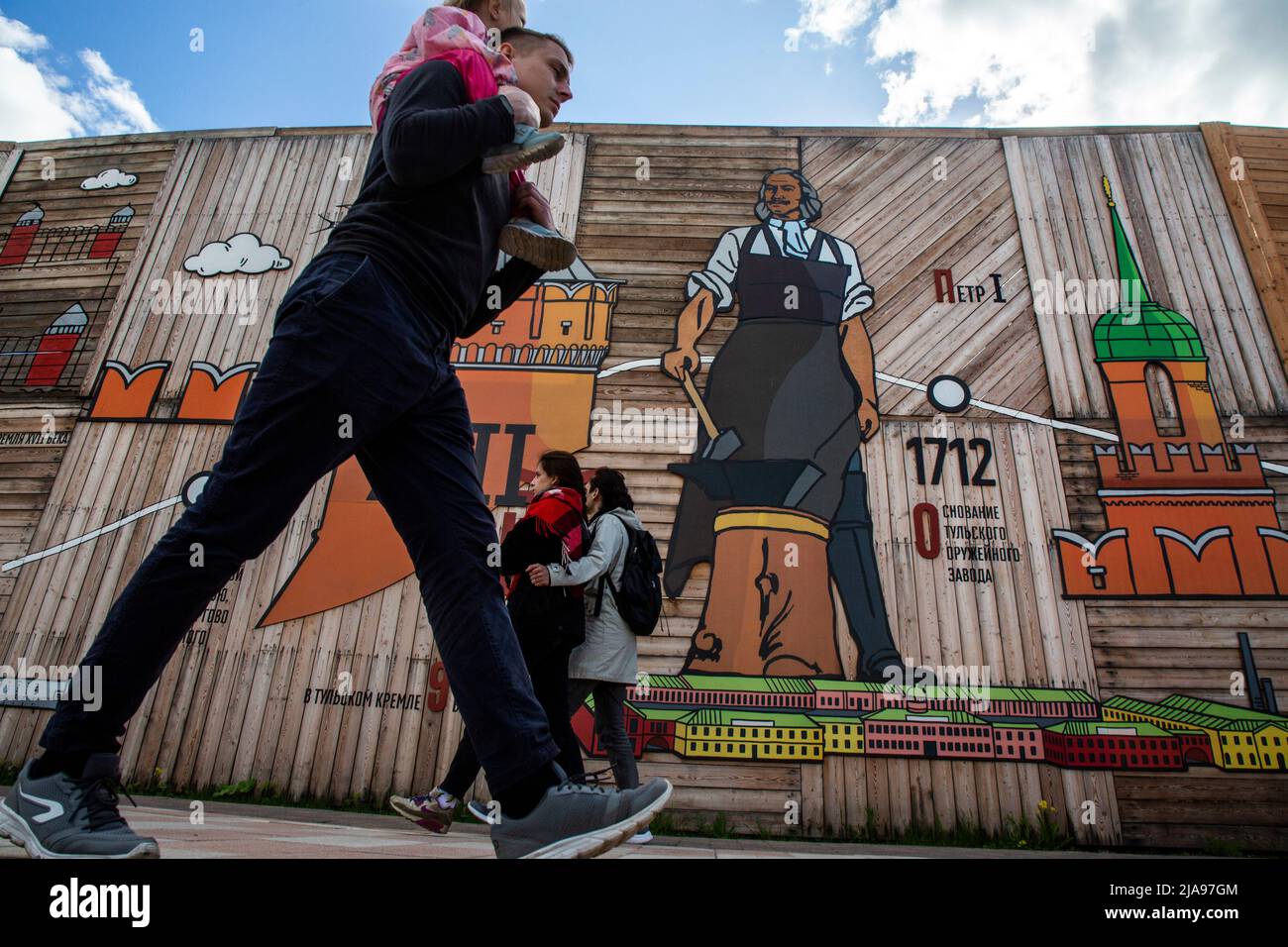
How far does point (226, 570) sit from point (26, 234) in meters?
8.44

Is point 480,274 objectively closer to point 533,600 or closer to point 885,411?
point 533,600

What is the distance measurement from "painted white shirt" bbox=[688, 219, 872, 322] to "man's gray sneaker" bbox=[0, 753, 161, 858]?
554 centimetres

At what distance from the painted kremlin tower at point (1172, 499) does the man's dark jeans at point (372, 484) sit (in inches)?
202

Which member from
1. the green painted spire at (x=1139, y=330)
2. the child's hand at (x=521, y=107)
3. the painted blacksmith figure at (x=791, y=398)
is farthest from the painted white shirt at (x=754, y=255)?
the child's hand at (x=521, y=107)

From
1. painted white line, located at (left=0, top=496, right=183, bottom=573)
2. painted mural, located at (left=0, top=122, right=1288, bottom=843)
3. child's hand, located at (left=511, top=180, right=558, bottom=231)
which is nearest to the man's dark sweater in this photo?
child's hand, located at (left=511, top=180, right=558, bottom=231)

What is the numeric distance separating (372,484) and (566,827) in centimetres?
73

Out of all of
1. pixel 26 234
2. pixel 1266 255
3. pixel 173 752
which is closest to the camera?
pixel 173 752

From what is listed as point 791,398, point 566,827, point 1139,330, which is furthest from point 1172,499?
point 566,827

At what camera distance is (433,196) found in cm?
147

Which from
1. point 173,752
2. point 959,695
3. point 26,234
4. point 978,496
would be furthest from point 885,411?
point 26,234

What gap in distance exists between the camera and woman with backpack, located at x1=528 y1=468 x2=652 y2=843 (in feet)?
11.1

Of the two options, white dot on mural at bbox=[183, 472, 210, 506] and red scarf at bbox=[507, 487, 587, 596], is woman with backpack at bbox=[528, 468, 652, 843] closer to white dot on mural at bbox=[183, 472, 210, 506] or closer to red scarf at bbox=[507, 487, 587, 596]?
red scarf at bbox=[507, 487, 587, 596]

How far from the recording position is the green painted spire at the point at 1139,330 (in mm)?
5777
